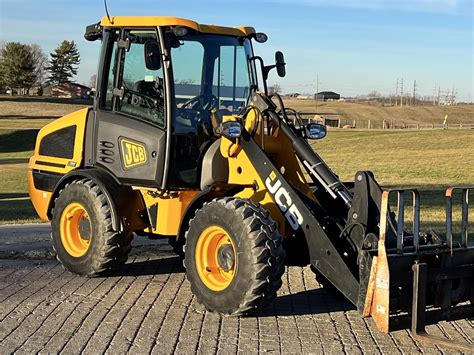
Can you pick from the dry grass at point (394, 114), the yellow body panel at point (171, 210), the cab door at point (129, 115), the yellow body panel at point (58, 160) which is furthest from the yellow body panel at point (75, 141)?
the dry grass at point (394, 114)

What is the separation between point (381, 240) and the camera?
5594 mm

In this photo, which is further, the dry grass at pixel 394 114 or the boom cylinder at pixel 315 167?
the dry grass at pixel 394 114

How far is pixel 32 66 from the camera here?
368 feet

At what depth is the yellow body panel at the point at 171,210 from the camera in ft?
24.1

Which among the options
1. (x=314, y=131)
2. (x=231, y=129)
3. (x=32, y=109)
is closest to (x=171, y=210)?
(x=231, y=129)

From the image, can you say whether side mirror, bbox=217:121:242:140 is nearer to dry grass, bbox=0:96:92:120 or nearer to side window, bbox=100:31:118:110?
side window, bbox=100:31:118:110

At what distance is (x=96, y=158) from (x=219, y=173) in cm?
170

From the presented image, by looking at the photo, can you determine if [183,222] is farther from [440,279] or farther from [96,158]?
[440,279]

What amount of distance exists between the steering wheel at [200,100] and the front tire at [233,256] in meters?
1.34

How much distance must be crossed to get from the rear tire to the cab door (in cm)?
37

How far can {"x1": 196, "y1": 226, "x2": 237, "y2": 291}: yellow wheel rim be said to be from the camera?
21.3ft

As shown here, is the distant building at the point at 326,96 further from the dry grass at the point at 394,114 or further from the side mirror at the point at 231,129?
the side mirror at the point at 231,129

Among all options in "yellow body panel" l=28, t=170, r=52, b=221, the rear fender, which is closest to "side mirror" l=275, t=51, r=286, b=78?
the rear fender

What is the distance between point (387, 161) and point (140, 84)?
27.4 metres
